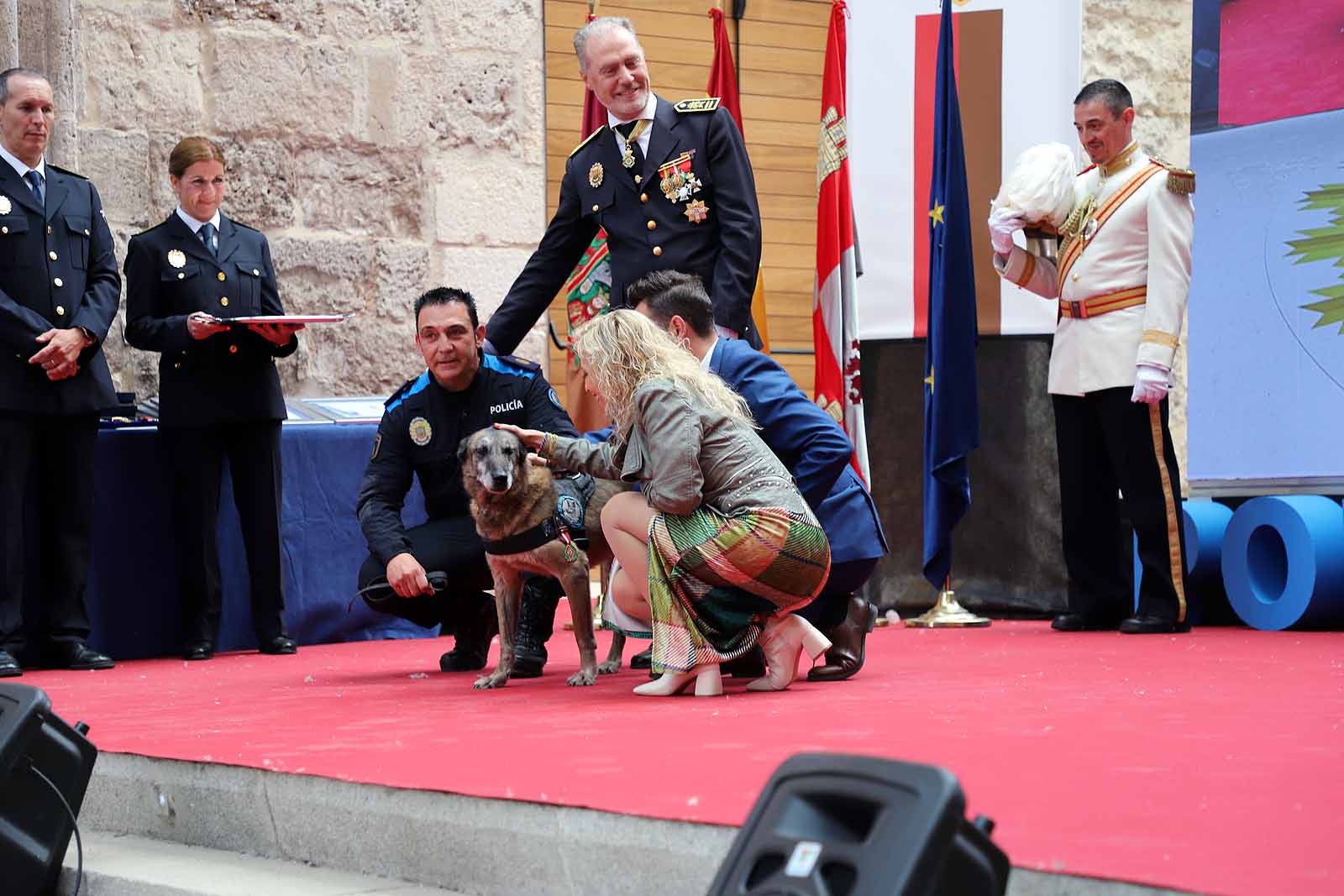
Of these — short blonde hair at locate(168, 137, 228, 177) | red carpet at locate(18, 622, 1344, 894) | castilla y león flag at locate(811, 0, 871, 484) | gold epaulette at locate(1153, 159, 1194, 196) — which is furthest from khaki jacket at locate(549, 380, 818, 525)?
short blonde hair at locate(168, 137, 228, 177)

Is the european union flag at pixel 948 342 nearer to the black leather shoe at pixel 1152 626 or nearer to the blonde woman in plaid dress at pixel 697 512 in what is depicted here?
the black leather shoe at pixel 1152 626

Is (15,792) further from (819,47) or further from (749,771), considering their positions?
(819,47)

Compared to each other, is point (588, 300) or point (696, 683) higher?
point (588, 300)

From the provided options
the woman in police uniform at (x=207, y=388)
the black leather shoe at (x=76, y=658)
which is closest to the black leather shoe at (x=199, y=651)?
the woman in police uniform at (x=207, y=388)

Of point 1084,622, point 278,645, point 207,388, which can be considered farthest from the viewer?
point 1084,622

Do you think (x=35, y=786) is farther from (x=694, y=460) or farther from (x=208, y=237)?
(x=208, y=237)

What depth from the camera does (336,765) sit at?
2.88 meters

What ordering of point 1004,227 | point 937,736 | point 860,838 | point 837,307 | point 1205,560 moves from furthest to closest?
point 837,307
point 1205,560
point 1004,227
point 937,736
point 860,838

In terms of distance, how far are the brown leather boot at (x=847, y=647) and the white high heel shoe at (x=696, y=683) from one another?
43 cm

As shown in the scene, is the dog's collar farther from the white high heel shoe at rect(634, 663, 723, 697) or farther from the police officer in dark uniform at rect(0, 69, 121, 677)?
the police officer in dark uniform at rect(0, 69, 121, 677)

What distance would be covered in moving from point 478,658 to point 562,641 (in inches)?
29.2

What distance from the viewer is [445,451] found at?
4887 mm

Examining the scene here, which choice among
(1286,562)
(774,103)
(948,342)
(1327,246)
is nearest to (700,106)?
(948,342)

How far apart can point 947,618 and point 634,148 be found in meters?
2.42
